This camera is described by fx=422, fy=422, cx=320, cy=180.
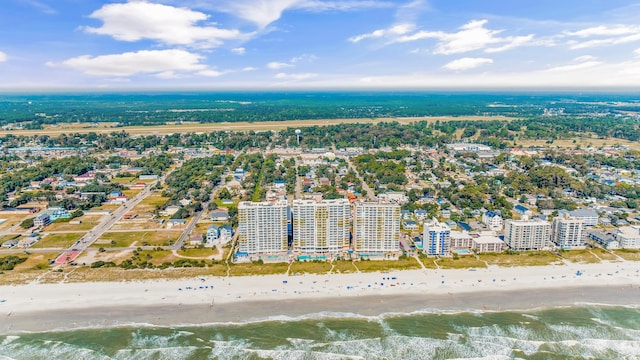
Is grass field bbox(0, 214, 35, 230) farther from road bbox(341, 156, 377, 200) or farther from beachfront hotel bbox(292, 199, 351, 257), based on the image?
road bbox(341, 156, 377, 200)

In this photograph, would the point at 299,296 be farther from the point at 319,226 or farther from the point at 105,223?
the point at 105,223

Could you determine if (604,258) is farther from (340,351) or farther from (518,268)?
(340,351)

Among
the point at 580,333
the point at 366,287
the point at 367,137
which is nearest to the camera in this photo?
the point at 580,333

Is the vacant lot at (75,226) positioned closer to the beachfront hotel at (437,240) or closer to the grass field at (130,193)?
the grass field at (130,193)

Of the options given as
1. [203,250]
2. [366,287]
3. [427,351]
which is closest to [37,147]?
[203,250]

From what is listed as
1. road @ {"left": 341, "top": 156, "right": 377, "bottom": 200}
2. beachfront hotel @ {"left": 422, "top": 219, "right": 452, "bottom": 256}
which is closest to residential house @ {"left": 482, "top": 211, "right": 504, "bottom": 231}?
beachfront hotel @ {"left": 422, "top": 219, "right": 452, "bottom": 256}
